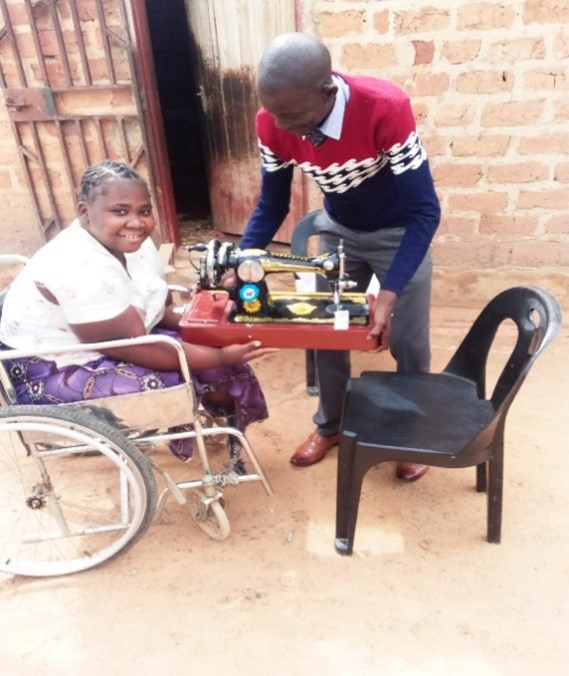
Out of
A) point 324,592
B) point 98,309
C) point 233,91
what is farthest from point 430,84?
point 324,592

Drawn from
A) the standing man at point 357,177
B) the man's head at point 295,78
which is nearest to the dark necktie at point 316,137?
the standing man at point 357,177

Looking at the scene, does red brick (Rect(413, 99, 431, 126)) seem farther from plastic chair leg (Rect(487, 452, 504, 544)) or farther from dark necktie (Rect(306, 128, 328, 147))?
plastic chair leg (Rect(487, 452, 504, 544))

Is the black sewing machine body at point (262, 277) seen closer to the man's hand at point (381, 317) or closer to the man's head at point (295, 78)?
the man's hand at point (381, 317)

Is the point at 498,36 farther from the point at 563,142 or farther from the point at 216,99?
the point at 216,99

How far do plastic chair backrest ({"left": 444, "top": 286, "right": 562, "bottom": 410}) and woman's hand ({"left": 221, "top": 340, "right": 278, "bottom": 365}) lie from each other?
2.62 ft

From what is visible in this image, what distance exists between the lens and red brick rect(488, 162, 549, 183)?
312 centimetres

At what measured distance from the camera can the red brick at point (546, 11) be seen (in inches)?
107

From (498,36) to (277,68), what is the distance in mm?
1837

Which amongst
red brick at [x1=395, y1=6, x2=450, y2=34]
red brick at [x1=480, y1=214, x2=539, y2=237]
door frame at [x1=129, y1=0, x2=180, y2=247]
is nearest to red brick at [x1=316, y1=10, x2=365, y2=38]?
red brick at [x1=395, y1=6, x2=450, y2=34]

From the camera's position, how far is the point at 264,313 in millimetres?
1904

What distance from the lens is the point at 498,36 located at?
2820 mm

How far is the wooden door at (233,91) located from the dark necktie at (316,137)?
1697 millimetres

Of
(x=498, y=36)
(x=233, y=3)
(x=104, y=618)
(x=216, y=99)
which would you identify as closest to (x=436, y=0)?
(x=498, y=36)

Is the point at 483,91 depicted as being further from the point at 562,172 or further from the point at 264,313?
the point at 264,313
